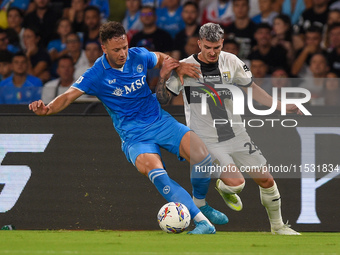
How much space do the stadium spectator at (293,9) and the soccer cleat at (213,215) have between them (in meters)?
3.90

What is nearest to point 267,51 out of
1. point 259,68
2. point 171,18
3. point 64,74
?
point 259,68

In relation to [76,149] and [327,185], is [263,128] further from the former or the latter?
[76,149]

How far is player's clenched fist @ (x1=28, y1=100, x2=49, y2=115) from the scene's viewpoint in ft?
19.3

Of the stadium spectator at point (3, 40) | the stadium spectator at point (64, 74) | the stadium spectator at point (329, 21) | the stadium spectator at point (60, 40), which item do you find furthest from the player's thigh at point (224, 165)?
the stadium spectator at point (3, 40)

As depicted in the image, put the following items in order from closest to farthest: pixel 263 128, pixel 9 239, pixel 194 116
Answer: pixel 9 239 < pixel 194 116 < pixel 263 128

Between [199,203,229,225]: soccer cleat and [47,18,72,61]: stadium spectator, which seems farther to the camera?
[47,18,72,61]: stadium spectator

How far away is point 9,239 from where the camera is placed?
5.90 metres

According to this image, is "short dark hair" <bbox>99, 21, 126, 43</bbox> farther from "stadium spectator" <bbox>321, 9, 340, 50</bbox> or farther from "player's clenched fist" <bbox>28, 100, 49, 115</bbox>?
"stadium spectator" <bbox>321, 9, 340, 50</bbox>

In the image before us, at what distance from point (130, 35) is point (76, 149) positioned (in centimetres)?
312

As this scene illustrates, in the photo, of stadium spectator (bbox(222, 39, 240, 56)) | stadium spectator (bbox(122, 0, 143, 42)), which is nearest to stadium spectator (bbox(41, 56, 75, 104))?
stadium spectator (bbox(122, 0, 143, 42))

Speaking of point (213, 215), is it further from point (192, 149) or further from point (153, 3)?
point (153, 3)

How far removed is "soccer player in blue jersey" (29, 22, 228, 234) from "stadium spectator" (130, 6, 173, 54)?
3.01 metres

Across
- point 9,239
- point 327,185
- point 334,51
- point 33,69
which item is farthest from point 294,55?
point 9,239

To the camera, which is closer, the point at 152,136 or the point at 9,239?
the point at 9,239
